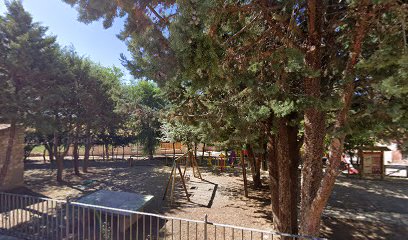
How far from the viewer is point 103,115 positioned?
15.6 metres

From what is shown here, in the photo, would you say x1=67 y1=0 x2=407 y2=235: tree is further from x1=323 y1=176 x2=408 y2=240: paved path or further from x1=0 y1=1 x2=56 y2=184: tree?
x1=0 y1=1 x2=56 y2=184: tree

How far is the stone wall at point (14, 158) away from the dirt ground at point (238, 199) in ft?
2.13

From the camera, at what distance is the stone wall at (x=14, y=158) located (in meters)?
11.5

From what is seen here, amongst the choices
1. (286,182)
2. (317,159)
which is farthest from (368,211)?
(317,159)

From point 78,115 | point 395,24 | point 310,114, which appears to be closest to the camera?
point 395,24

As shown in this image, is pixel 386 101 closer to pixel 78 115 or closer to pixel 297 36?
pixel 297 36

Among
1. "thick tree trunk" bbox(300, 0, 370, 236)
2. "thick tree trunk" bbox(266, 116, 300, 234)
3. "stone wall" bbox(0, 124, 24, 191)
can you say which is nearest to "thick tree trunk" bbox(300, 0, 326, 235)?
"thick tree trunk" bbox(300, 0, 370, 236)

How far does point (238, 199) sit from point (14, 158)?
1171 cm

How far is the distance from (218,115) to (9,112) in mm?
8177

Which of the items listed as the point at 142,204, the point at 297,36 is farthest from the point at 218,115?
the point at 142,204

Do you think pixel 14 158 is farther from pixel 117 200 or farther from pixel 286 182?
pixel 286 182

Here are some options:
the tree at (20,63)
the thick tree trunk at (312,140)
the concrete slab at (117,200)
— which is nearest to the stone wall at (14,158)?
the tree at (20,63)

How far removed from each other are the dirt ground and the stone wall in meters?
0.65

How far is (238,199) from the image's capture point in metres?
10.4
